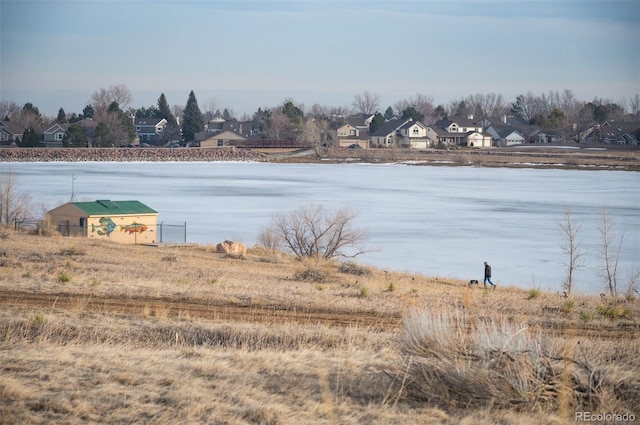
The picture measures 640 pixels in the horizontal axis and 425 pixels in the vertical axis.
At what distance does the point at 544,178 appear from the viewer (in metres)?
78.6

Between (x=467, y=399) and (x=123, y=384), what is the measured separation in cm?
372

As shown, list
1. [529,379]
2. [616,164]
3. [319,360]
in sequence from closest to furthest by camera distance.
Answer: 1. [529,379]
2. [319,360]
3. [616,164]

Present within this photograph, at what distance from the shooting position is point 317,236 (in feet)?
113

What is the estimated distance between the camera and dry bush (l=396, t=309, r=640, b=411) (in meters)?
8.27

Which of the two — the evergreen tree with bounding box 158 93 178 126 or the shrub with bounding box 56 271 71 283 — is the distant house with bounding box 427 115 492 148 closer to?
the evergreen tree with bounding box 158 93 178 126

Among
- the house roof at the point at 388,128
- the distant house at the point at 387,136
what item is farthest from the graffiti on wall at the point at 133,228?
the house roof at the point at 388,128

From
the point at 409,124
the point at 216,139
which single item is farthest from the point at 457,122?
the point at 216,139

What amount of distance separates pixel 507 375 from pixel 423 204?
45.7 metres

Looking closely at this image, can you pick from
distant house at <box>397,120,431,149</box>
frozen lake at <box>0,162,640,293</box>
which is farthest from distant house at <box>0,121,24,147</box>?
distant house at <box>397,120,431,149</box>

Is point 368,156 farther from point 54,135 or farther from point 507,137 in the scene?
point 54,135

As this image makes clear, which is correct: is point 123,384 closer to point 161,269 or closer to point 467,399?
point 467,399

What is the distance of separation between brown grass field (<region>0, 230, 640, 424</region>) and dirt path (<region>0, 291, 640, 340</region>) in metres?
0.04

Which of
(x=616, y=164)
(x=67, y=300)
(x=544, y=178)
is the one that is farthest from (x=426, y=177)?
(x=67, y=300)

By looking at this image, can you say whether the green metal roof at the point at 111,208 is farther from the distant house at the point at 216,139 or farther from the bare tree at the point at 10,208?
the distant house at the point at 216,139
